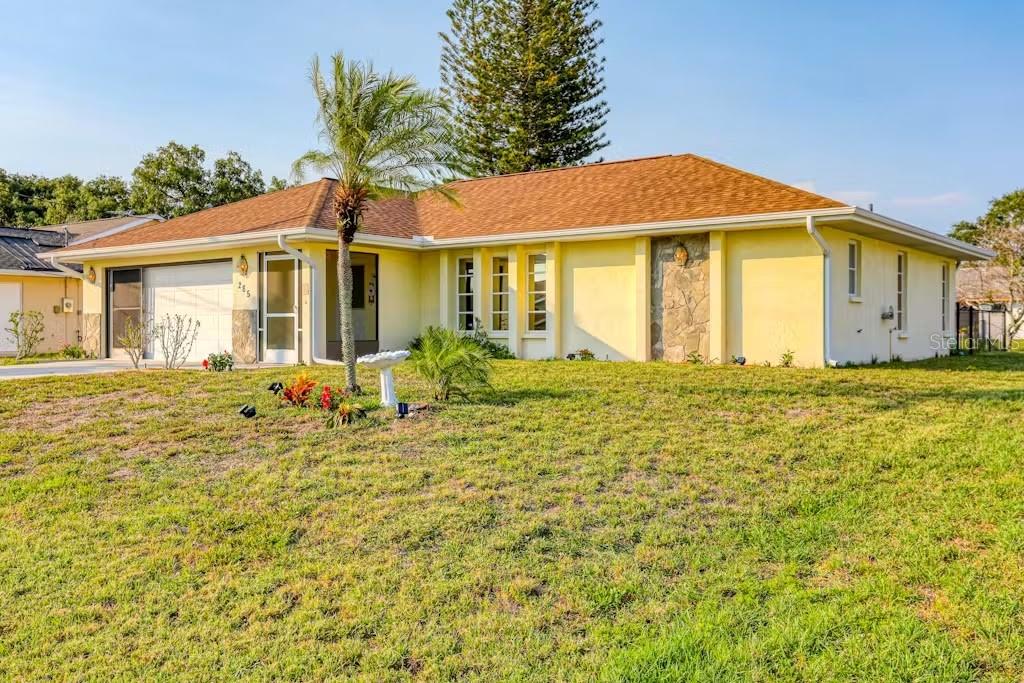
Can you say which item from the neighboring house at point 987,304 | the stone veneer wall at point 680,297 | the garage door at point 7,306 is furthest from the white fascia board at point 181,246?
the neighboring house at point 987,304

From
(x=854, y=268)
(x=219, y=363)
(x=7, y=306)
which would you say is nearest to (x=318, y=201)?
(x=219, y=363)

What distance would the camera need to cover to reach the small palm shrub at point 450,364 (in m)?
8.84

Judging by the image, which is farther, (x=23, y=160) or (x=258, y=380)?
(x=23, y=160)

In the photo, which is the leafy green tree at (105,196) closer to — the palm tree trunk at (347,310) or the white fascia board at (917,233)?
the palm tree trunk at (347,310)

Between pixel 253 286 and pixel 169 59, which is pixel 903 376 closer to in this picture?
pixel 253 286

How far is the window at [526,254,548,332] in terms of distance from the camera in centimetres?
1540

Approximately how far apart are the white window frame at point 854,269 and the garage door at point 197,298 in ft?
40.5

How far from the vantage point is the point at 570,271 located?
15.0m

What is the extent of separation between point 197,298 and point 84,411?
25.6 ft

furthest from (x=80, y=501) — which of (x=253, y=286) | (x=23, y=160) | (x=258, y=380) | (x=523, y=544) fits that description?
(x=23, y=160)

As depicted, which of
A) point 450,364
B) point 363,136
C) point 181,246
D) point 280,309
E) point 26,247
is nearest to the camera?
point 450,364

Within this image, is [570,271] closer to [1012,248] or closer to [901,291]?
[901,291]

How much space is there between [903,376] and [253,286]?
1200cm

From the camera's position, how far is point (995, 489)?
561 centimetres
